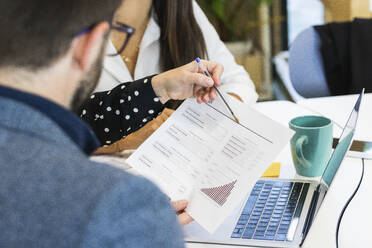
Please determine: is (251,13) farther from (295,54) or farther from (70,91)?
(70,91)

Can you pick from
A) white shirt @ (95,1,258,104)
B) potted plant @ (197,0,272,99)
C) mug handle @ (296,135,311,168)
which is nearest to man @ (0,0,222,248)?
mug handle @ (296,135,311,168)

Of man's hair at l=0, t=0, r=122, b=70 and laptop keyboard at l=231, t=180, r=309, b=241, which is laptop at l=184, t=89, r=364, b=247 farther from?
man's hair at l=0, t=0, r=122, b=70

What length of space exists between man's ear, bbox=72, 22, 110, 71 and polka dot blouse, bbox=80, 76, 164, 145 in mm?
535

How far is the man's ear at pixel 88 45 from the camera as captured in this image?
54 cm

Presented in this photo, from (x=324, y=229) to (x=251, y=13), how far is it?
111 inches

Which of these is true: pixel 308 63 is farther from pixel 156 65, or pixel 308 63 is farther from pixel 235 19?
pixel 235 19

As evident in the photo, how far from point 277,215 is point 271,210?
20 mm

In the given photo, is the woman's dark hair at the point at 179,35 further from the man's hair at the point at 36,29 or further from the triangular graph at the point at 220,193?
the man's hair at the point at 36,29

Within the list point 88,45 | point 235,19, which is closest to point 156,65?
point 88,45

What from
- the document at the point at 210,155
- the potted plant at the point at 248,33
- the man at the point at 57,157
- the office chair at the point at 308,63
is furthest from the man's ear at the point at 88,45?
the potted plant at the point at 248,33

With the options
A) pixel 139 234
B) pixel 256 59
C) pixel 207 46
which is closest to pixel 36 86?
pixel 139 234

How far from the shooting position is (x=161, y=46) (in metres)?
1.50

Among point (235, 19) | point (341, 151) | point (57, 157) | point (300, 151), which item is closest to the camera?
point (57, 157)

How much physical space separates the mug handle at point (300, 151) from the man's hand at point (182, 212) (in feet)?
0.96
